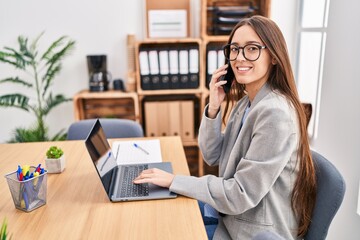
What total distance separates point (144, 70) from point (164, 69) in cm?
15

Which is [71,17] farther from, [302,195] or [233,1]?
[302,195]

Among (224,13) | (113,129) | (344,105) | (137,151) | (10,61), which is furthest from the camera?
(224,13)

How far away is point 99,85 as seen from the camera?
103 inches

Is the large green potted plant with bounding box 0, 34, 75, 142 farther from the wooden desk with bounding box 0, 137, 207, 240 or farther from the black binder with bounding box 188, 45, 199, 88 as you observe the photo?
the wooden desk with bounding box 0, 137, 207, 240

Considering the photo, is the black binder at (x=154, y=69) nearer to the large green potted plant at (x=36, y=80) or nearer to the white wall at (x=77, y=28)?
the white wall at (x=77, y=28)

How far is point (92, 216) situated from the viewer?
102 cm

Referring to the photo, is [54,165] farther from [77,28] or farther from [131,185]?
[77,28]

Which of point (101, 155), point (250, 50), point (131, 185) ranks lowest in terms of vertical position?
point (131, 185)

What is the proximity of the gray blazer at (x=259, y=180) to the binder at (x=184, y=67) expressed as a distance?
1384mm

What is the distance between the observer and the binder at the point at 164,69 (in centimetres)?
247

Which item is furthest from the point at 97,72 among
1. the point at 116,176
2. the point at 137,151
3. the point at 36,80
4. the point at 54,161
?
the point at 116,176

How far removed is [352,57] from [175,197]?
45.0 inches

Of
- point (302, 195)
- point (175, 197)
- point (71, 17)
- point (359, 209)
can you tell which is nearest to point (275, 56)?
point (302, 195)

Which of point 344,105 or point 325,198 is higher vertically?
point 344,105
